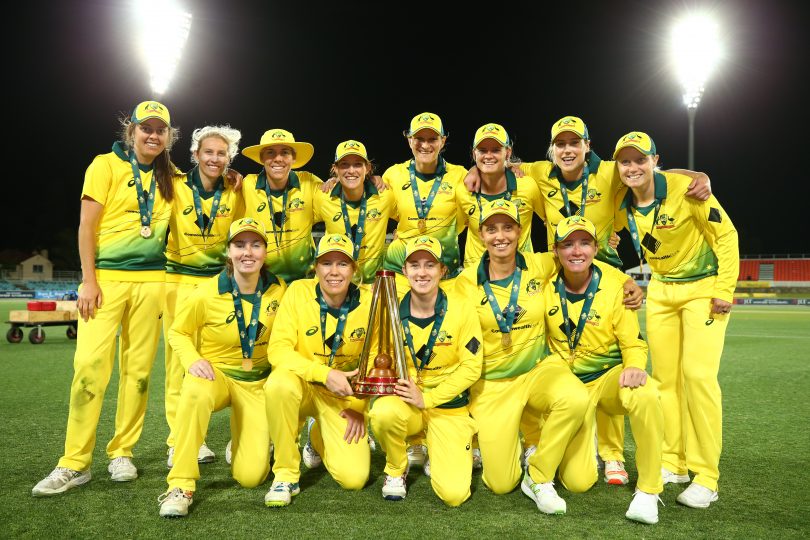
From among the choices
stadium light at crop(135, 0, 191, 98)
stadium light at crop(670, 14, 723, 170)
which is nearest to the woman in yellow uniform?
stadium light at crop(135, 0, 191, 98)

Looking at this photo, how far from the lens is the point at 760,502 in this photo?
3.79 metres

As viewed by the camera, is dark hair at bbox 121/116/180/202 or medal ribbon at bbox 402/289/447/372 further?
dark hair at bbox 121/116/180/202

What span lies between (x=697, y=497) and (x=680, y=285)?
4.73ft

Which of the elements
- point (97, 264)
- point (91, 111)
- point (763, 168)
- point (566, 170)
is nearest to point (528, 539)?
point (566, 170)

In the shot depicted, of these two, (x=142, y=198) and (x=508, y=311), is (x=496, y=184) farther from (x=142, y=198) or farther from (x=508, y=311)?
(x=142, y=198)

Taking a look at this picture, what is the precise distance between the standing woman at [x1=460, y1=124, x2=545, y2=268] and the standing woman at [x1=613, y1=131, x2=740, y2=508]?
34.8 inches

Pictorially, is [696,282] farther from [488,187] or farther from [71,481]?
[71,481]

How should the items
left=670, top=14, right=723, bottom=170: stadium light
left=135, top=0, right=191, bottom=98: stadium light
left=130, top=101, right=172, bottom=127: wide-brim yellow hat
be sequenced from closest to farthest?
left=130, top=101, right=172, bottom=127: wide-brim yellow hat
left=135, top=0, right=191, bottom=98: stadium light
left=670, top=14, right=723, bottom=170: stadium light

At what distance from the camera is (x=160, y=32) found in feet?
44.0

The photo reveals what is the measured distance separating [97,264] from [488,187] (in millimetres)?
3100

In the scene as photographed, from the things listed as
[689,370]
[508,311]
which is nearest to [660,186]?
[689,370]

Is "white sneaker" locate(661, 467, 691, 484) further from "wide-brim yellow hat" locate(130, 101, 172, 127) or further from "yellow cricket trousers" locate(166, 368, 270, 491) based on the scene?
"wide-brim yellow hat" locate(130, 101, 172, 127)

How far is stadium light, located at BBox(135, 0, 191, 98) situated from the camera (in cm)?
1309

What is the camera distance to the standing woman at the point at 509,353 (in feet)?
13.4
